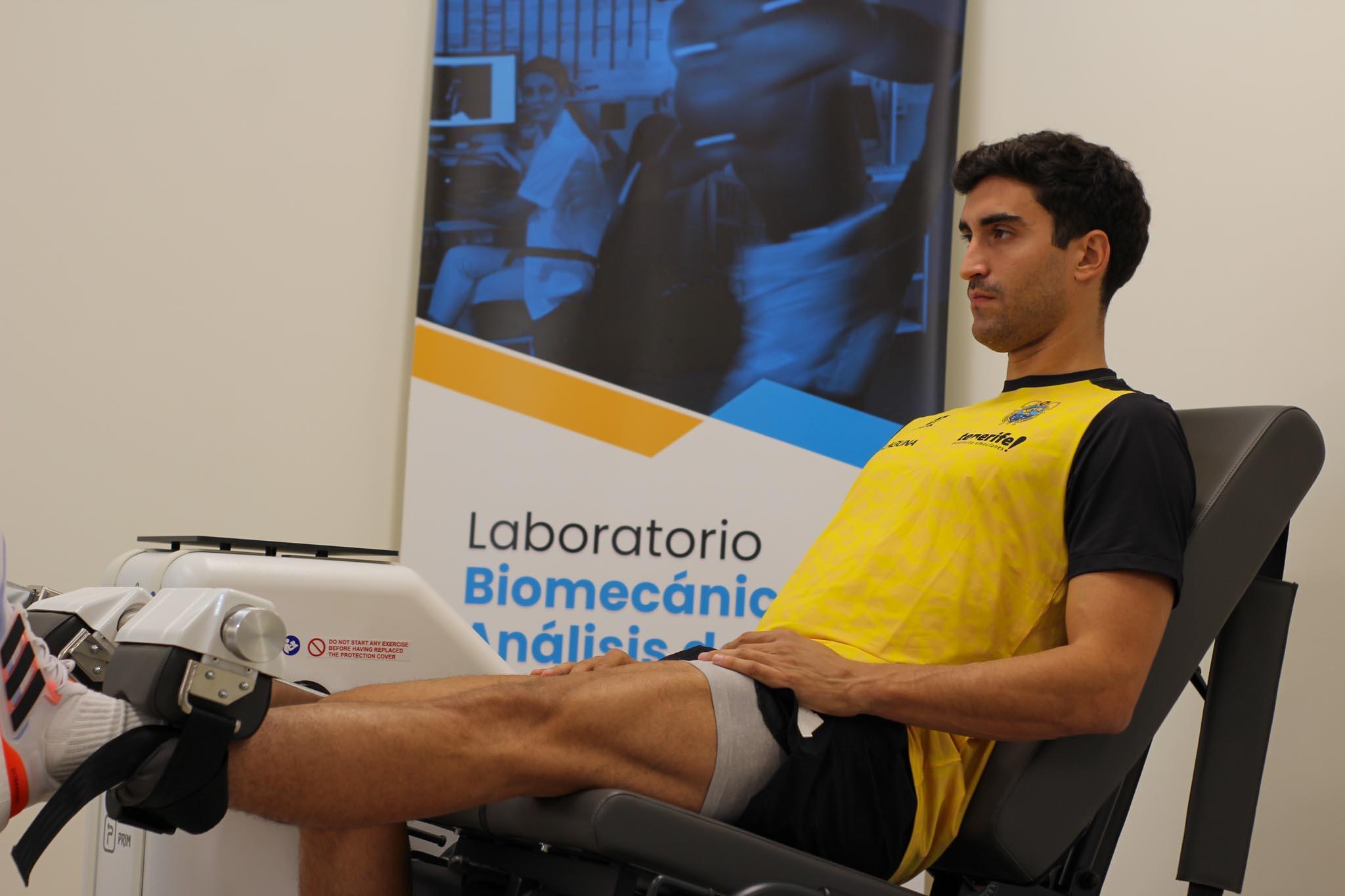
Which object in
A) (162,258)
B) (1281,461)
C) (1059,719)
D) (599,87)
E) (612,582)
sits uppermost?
(599,87)

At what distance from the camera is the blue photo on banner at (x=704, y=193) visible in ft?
8.00

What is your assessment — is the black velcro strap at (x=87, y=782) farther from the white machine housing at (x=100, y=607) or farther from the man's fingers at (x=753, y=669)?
the man's fingers at (x=753, y=669)

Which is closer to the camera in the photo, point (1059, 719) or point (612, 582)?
point (1059, 719)

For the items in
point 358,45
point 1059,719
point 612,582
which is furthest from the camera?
point 358,45

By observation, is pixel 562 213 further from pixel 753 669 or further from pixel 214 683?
pixel 214 683

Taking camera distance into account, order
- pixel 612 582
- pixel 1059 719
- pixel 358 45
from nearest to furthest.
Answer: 1. pixel 1059 719
2. pixel 612 582
3. pixel 358 45

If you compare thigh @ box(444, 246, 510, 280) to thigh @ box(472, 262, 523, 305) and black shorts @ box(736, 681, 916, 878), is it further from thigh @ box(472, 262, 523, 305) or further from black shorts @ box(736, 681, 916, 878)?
black shorts @ box(736, 681, 916, 878)

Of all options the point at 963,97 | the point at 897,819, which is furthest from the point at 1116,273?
the point at 963,97

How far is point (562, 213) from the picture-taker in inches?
97.6

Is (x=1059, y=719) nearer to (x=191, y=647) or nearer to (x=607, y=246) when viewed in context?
(x=191, y=647)

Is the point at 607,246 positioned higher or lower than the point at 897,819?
higher

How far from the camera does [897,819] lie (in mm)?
1222

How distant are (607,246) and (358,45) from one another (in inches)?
28.7

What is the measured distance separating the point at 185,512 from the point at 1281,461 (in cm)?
209
